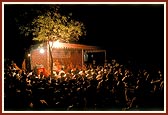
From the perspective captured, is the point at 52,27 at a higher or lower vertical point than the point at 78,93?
higher

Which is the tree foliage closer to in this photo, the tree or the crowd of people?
the tree

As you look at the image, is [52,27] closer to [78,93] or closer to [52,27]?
[52,27]

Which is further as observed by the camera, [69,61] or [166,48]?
[69,61]

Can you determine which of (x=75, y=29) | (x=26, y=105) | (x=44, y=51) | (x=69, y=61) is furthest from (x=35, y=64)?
(x=26, y=105)

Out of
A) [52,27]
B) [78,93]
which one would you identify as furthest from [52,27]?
[78,93]

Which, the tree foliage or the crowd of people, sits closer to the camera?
the crowd of people

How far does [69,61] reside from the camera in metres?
20.9

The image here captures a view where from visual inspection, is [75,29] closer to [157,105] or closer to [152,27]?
[157,105]

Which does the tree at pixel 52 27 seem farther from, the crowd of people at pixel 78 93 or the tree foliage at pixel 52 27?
the crowd of people at pixel 78 93

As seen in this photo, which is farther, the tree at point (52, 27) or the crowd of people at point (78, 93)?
the tree at point (52, 27)

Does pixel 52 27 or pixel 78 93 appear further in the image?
pixel 52 27

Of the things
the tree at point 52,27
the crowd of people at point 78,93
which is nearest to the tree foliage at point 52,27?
the tree at point 52,27

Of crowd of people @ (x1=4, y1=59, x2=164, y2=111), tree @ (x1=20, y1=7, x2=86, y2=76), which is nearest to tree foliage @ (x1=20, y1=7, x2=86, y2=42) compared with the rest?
tree @ (x1=20, y1=7, x2=86, y2=76)

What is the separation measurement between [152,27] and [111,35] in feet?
11.2
